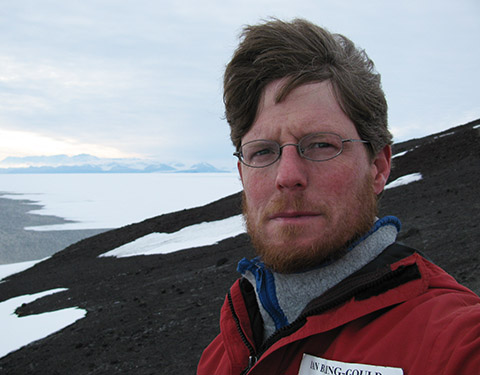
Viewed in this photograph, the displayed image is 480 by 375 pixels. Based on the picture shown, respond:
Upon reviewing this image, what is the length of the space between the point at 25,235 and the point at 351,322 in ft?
116

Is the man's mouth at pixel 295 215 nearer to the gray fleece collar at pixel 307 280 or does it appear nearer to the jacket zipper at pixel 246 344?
the gray fleece collar at pixel 307 280

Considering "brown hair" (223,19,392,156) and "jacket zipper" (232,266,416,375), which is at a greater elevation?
"brown hair" (223,19,392,156)

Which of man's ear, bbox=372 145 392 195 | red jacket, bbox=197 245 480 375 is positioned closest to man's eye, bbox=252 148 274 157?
man's ear, bbox=372 145 392 195

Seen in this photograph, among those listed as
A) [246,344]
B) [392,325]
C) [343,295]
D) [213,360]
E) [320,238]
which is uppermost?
[320,238]

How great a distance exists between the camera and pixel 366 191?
6.30ft

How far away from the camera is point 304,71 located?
1.91 meters

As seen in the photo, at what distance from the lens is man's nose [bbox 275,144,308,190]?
5.99ft

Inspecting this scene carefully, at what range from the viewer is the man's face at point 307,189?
1.79 m

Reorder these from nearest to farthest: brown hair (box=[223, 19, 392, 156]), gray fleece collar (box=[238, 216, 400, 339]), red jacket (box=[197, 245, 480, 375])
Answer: red jacket (box=[197, 245, 480, 375]) → gray fleece collar (box=[238, 216, 400, 339]) → brown hair (box=[223, 19, 392, 156])

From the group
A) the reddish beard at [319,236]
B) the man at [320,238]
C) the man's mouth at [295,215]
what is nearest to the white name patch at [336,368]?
the man at [320,238]

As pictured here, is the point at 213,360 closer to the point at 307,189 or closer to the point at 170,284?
the point at 307,189

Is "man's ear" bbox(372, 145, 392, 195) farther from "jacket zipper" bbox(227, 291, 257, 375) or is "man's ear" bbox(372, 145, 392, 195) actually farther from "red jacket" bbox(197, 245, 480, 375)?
"jacket zipper" bbox(227, 291, 257, 375)

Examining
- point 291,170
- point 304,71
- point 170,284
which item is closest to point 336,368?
point 291,170

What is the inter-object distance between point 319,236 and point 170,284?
10087 mm
